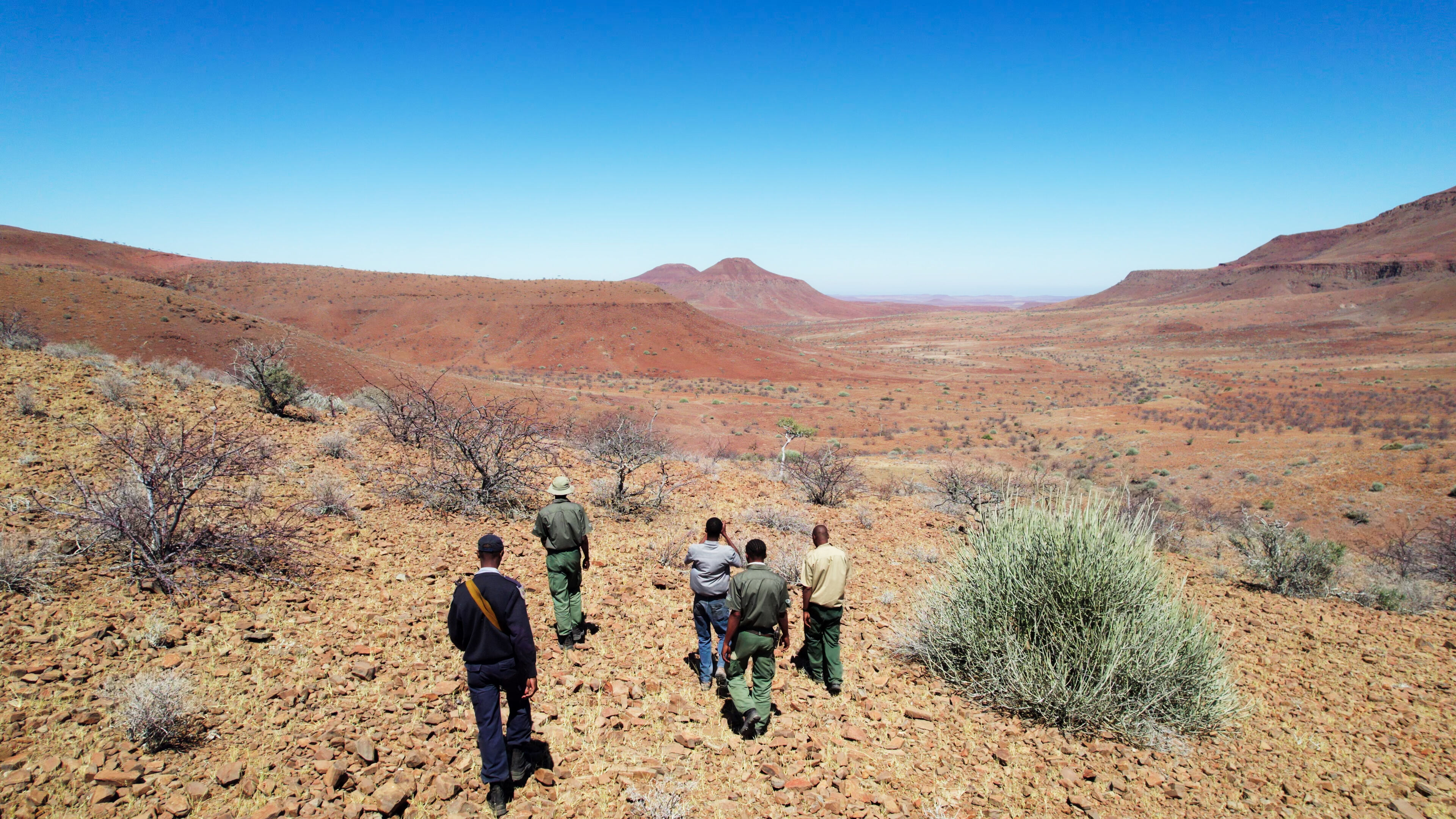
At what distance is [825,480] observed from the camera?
10453 mm

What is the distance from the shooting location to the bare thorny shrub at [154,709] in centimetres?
313

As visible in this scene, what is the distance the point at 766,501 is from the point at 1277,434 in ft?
79.0

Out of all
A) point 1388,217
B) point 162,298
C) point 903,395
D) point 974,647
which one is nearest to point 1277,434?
point 903,395

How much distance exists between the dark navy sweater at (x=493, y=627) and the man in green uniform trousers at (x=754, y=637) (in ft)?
4.49

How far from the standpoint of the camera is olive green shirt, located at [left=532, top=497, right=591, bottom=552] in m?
4.89

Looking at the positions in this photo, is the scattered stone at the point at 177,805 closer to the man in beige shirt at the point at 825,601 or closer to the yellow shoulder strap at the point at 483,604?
the yellow shoulder strap at the point at 483,604

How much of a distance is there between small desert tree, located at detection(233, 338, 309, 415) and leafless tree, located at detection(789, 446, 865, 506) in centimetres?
942

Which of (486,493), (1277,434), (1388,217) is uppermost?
(1388,217)

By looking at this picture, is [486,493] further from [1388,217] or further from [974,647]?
[1388,217]

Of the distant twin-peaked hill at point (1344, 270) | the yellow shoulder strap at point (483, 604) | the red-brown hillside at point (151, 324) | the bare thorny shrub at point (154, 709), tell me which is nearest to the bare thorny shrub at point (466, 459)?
the bare thorny shrub at point (154, 709)

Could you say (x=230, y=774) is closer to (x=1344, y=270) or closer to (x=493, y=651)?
(x=493, y=651)

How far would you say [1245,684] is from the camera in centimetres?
486

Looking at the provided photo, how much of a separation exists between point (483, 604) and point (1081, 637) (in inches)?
162

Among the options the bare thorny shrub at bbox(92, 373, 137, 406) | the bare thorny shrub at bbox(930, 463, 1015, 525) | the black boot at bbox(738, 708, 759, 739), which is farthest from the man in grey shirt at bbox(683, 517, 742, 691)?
the bare thorny shrub at bbox(92, 373, 137, 406)
